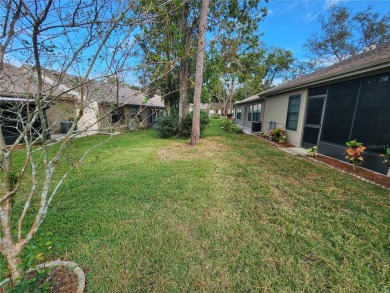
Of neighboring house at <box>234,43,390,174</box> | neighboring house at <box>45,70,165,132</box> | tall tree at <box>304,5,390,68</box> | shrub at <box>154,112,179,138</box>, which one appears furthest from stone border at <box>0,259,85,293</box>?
tall tree at <box>304,5,390,68</box>

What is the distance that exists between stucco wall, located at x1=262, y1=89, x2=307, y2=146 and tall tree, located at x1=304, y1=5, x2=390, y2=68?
14.7 metres

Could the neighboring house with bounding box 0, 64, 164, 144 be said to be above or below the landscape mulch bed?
above

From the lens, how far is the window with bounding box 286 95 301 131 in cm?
865

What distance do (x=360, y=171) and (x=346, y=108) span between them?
2135 millimetres

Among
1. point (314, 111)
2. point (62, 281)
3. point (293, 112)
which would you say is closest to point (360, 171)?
point (314, 111)

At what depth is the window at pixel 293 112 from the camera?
8.65 m

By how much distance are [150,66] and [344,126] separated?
21.9 ft

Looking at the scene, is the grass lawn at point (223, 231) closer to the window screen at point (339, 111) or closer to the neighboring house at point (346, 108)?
the neighboring house at point (346, 108)

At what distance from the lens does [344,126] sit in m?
5.83

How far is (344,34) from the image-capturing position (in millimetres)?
18469

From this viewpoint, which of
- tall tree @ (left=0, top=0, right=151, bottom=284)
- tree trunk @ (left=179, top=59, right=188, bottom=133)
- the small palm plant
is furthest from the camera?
tree trunk @ (left=179, top=59, right=188, bottom=133)

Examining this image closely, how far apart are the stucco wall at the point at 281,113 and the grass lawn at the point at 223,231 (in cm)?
415

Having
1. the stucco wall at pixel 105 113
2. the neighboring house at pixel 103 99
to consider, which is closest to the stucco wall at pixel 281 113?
the neighboring house at pixel 103 99

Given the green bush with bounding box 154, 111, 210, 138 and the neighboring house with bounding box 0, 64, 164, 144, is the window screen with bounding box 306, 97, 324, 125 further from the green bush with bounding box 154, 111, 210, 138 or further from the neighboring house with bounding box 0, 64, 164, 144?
the neighboring house with bounding box 0, 64, 164, 144
